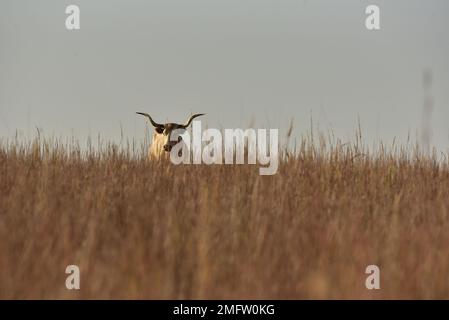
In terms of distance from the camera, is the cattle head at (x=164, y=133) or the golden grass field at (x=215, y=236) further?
the cattle head at (x=164, y=133)

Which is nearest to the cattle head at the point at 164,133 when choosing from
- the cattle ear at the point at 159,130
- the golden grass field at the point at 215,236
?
the cattle ear at the point at 159,130

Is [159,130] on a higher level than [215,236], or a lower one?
higher

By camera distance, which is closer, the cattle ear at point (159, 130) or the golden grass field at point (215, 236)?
the golden grass field at point (215, 236)

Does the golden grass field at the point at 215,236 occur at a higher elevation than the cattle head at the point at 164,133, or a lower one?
lower

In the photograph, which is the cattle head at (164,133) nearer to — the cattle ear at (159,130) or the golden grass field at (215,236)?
the cattle ear at (159,130)

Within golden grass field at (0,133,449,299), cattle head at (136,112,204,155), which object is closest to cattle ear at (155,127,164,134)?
cattle head at (136,112,204,155)

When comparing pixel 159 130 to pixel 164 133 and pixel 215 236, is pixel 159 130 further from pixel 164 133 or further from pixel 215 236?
pixel 215 236

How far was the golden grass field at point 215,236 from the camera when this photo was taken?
370cm

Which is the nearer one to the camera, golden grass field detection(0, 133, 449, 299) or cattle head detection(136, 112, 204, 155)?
golden grass field detection(0, 133, 449, 299)

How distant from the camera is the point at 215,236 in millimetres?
4395

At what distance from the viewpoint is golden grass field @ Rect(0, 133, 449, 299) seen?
12.1 feet

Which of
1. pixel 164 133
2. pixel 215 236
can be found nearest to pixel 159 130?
pixel 164 133

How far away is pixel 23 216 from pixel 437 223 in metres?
3.12

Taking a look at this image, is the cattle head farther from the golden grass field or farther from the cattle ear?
the golden grass field
